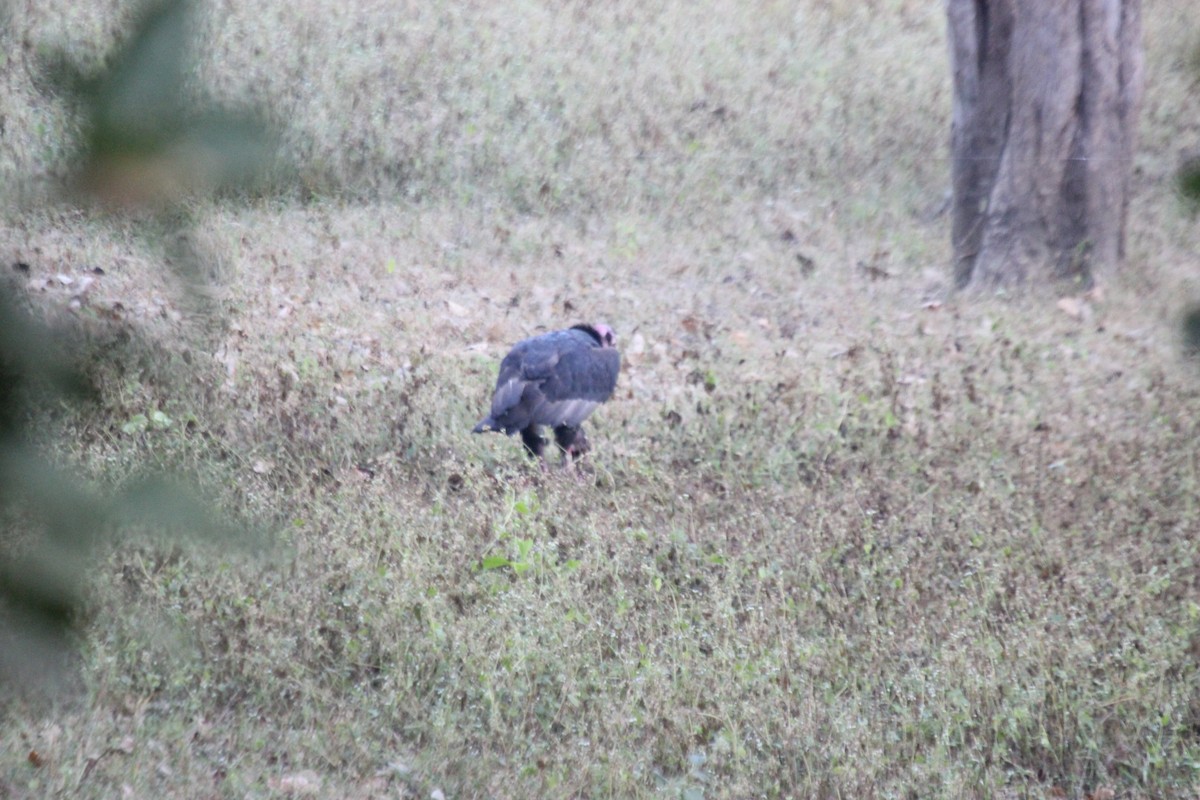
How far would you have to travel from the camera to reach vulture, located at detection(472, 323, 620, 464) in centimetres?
683

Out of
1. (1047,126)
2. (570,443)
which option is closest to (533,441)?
(570,443)

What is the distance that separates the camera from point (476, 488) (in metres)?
6.36

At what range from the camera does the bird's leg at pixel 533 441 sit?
689 centimetres

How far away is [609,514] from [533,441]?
0.91 metres

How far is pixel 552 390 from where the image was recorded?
22.6 feet

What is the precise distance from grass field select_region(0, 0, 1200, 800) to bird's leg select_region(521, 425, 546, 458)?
161mm

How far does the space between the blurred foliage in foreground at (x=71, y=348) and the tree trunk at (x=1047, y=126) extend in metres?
9.44

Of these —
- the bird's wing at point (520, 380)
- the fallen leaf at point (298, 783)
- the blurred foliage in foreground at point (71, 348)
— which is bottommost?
the fallen leaf at point (298, 783)

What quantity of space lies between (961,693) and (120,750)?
2.92 m

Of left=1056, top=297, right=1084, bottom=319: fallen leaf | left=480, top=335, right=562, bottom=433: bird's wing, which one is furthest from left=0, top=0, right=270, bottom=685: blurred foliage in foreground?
left=1056, top=297, right=1084, bottom=319: fallen leaf

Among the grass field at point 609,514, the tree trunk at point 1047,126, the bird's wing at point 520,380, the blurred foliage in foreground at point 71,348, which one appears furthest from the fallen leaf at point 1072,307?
the blurred foliage in foreground at point 71,348

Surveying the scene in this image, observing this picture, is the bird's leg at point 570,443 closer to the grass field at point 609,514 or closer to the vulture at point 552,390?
the vulture at point 552,390

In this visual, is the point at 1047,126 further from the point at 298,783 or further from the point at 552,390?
the point at 298,783

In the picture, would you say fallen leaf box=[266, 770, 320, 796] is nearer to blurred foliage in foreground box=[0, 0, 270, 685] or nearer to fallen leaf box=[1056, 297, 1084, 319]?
blurred foliage in foreground box=[0, 0, 270, 685]
